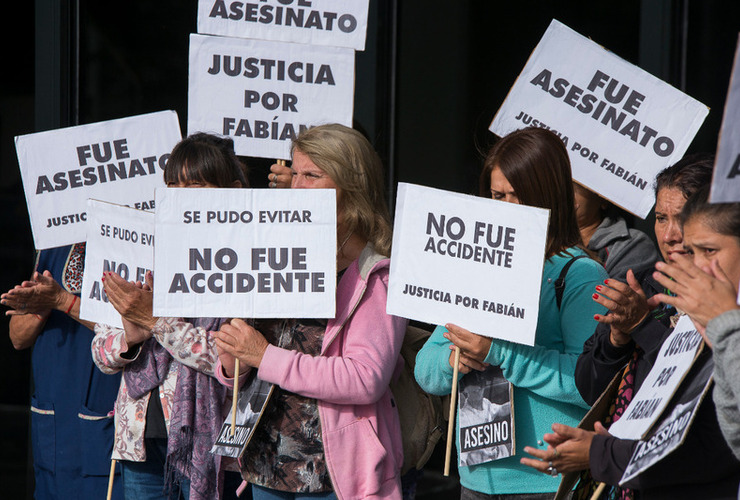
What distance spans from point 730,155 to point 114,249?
249 centimetres

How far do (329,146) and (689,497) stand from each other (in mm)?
1676

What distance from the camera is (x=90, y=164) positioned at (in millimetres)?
4547

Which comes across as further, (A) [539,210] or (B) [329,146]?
(B) [329,146]

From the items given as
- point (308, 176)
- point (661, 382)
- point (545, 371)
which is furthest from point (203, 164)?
point (661, 382)

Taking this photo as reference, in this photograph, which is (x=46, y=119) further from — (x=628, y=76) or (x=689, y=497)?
(x=689, y=497)

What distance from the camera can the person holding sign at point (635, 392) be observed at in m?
2.46

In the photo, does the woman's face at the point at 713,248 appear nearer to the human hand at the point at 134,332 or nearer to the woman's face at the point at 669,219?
the woman's face at the point at 669,219

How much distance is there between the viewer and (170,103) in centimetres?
622

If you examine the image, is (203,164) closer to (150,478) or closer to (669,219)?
(150,478)

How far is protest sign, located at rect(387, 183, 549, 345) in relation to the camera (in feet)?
10.0

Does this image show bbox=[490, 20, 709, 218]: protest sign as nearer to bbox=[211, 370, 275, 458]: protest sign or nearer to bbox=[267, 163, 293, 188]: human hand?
bbox=[267, 163, 293, 188]: human hand

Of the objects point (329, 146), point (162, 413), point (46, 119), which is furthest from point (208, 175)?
point (46, 119)

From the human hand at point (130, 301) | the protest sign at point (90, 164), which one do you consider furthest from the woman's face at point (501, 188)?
the protest sign at point (90, 164)

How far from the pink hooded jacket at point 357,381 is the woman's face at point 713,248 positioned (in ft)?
3.78
